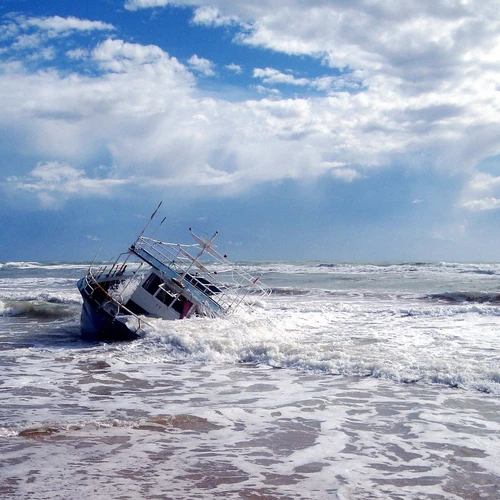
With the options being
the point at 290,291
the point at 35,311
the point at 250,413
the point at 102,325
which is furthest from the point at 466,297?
the point at 250,413

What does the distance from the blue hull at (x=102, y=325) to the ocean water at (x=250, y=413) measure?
0.50 meters

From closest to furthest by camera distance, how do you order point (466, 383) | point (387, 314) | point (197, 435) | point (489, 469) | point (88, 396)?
Result: point (489, 469) < point (197, 435) < point (88, 396) < point (466, 383) < point (387, 314)

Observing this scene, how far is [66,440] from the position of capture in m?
6.95

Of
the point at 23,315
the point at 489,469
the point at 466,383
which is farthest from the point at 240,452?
the point at 23,315

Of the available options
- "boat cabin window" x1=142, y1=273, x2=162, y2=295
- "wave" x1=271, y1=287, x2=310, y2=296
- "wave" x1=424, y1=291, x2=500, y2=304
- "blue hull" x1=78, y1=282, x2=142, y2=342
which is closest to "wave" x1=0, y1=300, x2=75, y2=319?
"blue hull" x1=78, y1=282, x2=142, y2=342

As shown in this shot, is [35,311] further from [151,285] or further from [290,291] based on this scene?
[290,291]

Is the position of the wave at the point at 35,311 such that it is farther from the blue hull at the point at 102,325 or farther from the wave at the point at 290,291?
the wave at the point at 290,291

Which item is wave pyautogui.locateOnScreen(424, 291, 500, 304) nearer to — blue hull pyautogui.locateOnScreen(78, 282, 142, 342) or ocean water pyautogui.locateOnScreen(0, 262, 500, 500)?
ocean water pyautogui.locateOnScreen(0, 262, 500, 500)

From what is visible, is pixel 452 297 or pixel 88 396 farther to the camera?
pixel 452 297

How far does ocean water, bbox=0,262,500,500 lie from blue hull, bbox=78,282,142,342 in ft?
1.63

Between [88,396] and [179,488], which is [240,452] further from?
[88,396]

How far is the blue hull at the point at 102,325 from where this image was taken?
14.9 meters

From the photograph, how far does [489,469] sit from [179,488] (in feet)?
12.1

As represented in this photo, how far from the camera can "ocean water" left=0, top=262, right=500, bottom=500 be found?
19.2ft
